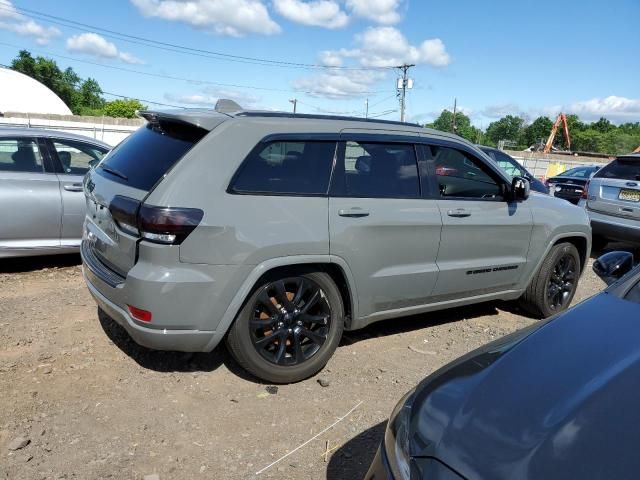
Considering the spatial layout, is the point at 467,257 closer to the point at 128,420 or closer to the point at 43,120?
the point at 128,420

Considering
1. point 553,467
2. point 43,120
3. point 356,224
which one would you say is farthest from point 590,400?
point 43,120

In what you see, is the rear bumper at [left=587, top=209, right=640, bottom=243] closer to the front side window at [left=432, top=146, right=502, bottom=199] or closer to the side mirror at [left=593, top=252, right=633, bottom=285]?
the front side window at [left=432, top=146, right=502, bottom=199]

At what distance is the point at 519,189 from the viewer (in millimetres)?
4562

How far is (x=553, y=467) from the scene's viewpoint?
4.94 feet

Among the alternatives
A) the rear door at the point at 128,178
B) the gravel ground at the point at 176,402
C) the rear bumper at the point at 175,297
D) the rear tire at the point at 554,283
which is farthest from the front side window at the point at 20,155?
the rear tire at the point at 554,283

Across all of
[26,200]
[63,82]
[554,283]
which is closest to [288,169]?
[554,283]

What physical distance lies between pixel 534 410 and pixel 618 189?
Result: 7732 millimetres

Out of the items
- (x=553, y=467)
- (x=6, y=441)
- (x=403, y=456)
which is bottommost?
(x=6, y=441)

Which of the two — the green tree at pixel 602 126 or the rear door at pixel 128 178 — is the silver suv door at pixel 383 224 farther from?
the green tree at pixel 602 126

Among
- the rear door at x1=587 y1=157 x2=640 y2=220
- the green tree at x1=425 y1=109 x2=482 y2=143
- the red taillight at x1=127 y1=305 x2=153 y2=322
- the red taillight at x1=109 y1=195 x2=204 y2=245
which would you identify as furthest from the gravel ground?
the green tree at x1=425 y1=109 x2=482 y2=143

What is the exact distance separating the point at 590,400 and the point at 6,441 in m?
2.88

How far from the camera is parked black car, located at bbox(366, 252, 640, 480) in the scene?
1.54 metres

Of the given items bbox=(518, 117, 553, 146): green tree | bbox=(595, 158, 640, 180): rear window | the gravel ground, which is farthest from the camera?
bbox=(518, 117, 553, 146): green tree

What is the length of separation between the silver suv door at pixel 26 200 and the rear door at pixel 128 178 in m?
2.07
